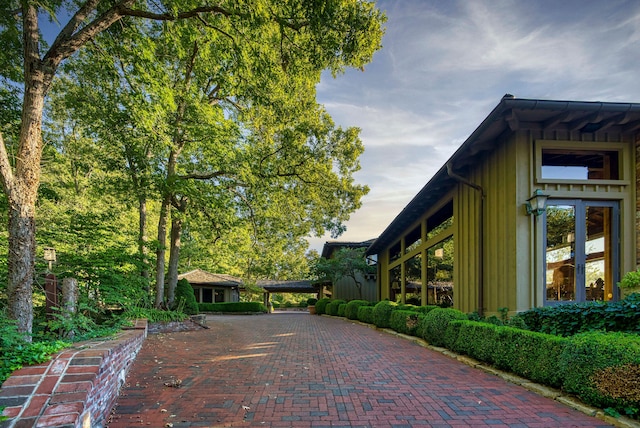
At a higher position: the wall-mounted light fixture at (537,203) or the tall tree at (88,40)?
the tall tree at (88,40)

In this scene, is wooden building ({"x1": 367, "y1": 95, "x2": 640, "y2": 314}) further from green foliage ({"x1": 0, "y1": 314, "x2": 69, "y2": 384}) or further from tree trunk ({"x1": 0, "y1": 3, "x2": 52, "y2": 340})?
tree trunk ({"x1": 0, "y1": 3, "x2": 52, "y2": 340})

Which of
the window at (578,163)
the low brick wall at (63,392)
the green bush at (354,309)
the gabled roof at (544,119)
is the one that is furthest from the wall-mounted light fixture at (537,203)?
the green bush at (354,309)

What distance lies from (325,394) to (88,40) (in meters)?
6.12

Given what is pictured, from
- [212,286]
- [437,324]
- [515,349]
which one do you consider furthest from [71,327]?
[212,286]

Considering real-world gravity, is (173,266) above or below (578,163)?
below

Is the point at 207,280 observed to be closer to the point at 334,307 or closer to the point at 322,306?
the point at 322,306

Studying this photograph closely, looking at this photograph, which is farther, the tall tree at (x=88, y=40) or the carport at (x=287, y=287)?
the carport at (x=287, y=287)

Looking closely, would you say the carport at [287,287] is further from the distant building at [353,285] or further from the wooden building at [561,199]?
the wooden building at [561,199]

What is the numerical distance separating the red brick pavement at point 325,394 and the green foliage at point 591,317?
1472 millimetres

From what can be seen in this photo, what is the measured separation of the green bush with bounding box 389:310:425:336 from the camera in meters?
8.30

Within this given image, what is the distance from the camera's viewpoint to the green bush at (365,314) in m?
12.2

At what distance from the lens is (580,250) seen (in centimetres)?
607

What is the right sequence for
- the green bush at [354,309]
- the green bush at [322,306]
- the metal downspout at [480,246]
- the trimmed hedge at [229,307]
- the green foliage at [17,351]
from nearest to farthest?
the green foliage at [17,351]
the metal downspout at [480,246]
the green bush at [354,309]
the green bush at [322,306]
the trimmed hedge at [229,307]

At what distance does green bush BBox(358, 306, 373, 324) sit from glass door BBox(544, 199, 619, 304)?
6831 millimetres
